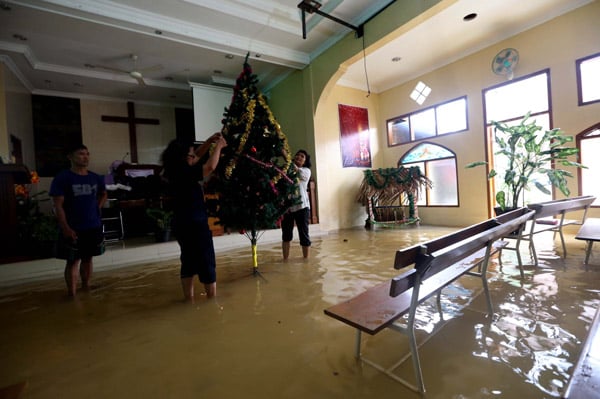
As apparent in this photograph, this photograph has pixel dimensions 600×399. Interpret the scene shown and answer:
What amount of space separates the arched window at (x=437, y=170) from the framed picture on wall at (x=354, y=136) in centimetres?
110

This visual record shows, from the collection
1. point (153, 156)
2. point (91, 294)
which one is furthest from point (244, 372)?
point (153, 156)

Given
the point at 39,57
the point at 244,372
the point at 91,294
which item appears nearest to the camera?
the point at 244,372

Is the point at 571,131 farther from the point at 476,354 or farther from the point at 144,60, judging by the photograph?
the point at 144,60

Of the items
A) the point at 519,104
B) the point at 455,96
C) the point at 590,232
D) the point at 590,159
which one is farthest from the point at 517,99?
the point at 590,232

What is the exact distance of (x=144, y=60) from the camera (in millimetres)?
5770

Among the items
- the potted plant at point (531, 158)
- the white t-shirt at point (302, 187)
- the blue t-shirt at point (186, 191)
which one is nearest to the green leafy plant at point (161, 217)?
the white t-shirt at point (302, 187)

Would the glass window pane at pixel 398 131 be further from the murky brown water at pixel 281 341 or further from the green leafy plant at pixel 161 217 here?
the green leafy plant at pixel 161 217

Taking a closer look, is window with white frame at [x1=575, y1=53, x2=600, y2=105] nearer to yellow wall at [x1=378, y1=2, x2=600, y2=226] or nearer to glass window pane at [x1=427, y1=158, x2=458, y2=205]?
yellow wall at [x1=378, y1=2, x2=600, y2=226]

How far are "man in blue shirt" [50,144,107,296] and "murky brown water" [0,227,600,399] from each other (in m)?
0.47

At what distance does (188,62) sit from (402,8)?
4.38m

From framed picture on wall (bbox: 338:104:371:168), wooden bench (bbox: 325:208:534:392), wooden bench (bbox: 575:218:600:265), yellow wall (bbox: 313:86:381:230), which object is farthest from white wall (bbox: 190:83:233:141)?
wooden bench (bbox: 575:218:600:265)

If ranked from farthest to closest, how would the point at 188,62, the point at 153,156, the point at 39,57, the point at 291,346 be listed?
the point at 153,156
the point at 188,62
the point at 39,57
the point at 291,346

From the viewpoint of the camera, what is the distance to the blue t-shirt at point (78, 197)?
2.69 meters

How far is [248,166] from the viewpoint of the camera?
2.99 meters
